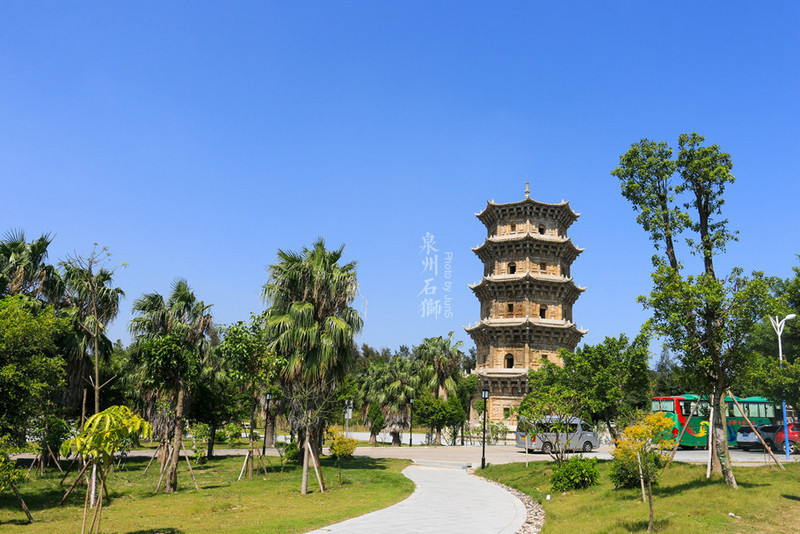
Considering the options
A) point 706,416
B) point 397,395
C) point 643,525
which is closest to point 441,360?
point 397,395

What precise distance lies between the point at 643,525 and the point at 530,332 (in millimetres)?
44697

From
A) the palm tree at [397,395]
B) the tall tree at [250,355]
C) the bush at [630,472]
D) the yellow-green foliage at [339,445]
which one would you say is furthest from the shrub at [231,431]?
the palm tree at [397,395]

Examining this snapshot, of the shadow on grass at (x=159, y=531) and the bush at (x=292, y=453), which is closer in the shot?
the shadow on grass at (x=159, y=531)

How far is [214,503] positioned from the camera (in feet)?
55.4

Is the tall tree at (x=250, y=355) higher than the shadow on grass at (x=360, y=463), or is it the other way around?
the tall tree at (x=250, y=355)

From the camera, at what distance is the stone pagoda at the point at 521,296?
2224 inches

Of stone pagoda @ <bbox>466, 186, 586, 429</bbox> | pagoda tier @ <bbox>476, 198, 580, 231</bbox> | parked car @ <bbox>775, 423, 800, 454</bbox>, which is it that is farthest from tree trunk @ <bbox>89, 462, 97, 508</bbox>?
pagoda tier @ <bbox>476, 198, 580, 231</bbox>

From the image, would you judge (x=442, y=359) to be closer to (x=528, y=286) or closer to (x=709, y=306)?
(x=528, y=286)

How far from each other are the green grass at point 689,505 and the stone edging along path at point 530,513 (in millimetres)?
233

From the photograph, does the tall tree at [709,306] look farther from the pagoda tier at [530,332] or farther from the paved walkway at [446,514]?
the pagoda tier at [530,332]

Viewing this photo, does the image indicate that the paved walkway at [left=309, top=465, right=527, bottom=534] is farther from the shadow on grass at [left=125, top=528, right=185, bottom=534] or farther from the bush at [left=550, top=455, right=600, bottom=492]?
the shadow on grass at [left=125, top=528, right=185, bottom=534]

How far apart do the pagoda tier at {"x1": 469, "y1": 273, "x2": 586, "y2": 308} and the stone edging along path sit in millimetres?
35314

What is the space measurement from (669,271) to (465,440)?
153 ft

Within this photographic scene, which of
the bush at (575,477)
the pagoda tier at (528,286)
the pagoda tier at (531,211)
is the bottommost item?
the bush at (575,477)
